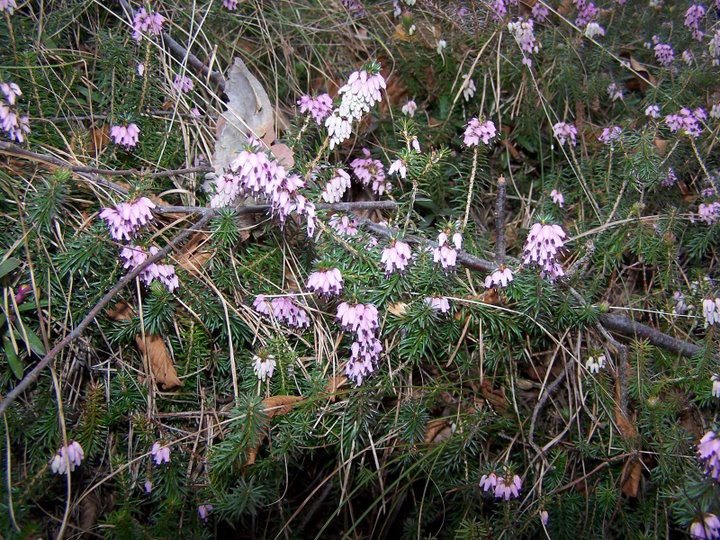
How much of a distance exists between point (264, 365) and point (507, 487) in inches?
49.9

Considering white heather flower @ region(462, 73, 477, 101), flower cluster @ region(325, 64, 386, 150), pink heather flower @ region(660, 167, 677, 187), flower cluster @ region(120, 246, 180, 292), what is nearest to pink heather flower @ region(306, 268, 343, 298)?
flower cluster @ region(120, 246, 180, 292)

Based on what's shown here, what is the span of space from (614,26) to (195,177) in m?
3.29

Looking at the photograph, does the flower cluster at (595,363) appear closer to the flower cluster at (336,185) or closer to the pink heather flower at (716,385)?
the pink heather flower at (716,385)

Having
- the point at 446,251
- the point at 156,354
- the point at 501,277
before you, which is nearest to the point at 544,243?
the point at 501,277

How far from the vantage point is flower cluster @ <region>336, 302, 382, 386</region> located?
2461mm

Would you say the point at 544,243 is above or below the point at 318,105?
below

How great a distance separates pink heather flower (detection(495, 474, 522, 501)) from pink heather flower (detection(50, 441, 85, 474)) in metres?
1.88

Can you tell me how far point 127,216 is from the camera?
7.98 feet

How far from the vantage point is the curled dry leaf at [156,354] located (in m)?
2.72

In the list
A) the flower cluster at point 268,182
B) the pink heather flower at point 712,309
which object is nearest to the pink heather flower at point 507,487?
the pink heather flower at point 712,309

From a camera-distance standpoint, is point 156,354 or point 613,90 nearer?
point 156,354

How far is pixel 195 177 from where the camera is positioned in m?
3.18

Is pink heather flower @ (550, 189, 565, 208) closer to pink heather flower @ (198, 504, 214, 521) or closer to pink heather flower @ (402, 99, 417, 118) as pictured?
pink heather flower @ (402, 99, 417, 118)

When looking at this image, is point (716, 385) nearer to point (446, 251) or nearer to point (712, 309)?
point (712, 309)
